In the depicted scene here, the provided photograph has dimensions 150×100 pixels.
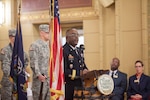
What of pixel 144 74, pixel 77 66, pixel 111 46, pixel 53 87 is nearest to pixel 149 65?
pixel 144 74

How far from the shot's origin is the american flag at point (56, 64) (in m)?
3.25

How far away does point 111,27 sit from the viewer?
5.71 meters

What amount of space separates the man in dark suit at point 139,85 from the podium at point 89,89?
5.51ft

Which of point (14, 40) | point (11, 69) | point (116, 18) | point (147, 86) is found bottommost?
point (147, 86)

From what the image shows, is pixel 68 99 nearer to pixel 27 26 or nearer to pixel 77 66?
pixel 77 66

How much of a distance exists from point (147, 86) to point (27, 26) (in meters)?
2.76

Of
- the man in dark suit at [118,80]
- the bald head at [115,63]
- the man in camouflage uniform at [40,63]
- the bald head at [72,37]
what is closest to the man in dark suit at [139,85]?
the man in dark suit at [118,80]

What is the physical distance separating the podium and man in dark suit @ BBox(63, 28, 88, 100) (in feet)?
0.43

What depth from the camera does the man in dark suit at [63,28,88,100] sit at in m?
3.54

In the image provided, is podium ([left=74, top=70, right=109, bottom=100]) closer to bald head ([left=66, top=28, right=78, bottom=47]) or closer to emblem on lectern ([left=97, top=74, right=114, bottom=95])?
emblem on lectern ([left=97, top=74, right=114, bottom=95])

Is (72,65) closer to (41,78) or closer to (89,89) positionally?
(89,89)

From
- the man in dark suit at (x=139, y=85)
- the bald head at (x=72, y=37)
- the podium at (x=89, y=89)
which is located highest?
the bald head at (x=72, y=37)

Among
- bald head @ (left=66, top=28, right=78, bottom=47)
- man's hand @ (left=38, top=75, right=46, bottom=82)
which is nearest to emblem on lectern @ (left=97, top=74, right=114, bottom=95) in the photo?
bald head @ (left=66, top=28, right=78, bottom=47)

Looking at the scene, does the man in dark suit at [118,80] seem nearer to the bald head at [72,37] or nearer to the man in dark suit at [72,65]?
the man in dark suit at [72,65]
